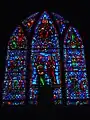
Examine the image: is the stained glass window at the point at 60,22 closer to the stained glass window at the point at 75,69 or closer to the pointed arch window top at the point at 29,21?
the stained glass window at the point at 75,69

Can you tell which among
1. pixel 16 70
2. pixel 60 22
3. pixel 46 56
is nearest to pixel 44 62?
pixel 46 56

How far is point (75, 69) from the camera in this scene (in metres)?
10.6

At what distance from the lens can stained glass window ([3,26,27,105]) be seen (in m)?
10.0

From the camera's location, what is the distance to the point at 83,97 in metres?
10.0

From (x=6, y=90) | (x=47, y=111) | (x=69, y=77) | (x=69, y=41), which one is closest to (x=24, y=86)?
(x=6, y=90)

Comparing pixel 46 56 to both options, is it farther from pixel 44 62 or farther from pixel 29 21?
pixel 29 21

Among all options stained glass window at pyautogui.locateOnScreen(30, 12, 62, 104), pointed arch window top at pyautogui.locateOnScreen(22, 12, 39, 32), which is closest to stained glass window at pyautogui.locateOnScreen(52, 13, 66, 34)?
stained glass window at pyautogui.locateOnScreen(30, 12, 62, 104)

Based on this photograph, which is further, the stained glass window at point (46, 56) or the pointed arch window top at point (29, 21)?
the pointed arch window top at point (29, 21)

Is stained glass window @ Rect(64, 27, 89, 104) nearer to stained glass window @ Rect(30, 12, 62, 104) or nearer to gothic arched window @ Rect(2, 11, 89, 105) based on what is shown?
gothic arched window @ Rect(2, 11, 89, 105)

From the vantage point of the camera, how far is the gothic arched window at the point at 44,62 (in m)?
10.0

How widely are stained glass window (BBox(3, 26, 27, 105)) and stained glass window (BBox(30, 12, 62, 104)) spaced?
0.94 ft

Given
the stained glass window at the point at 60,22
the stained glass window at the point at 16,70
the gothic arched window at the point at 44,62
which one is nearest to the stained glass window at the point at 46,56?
the gothic arched window at the point at 44,62

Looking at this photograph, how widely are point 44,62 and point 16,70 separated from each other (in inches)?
35.5

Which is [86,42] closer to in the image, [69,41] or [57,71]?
[69,41]
